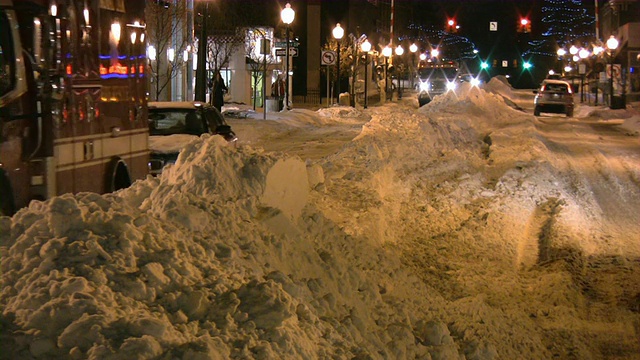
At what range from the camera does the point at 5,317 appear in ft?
15.5

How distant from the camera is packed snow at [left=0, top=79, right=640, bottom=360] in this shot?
4895 mm

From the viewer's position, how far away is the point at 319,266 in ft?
23.9

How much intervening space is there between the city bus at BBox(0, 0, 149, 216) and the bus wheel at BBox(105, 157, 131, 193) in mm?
13

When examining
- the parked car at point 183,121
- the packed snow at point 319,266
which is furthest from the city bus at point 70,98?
the parked car at point 183,121

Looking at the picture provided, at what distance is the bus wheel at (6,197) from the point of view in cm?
831

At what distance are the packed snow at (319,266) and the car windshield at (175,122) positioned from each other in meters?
2.80

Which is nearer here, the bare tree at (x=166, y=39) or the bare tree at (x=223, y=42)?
the bare tree at (x=166, y=39)

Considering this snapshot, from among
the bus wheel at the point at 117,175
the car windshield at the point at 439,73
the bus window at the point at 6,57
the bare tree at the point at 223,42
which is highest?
the bare tree at the point at 223,42

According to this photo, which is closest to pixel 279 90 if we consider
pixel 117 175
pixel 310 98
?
pixel 310 98

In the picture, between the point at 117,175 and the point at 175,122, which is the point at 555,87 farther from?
the point at 117,175

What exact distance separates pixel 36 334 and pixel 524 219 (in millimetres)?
9667

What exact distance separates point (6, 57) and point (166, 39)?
20773mm

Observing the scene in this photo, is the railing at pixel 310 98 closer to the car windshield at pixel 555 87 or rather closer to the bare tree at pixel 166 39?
the car windshield at pixel 555 87

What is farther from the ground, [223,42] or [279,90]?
[223,42]
